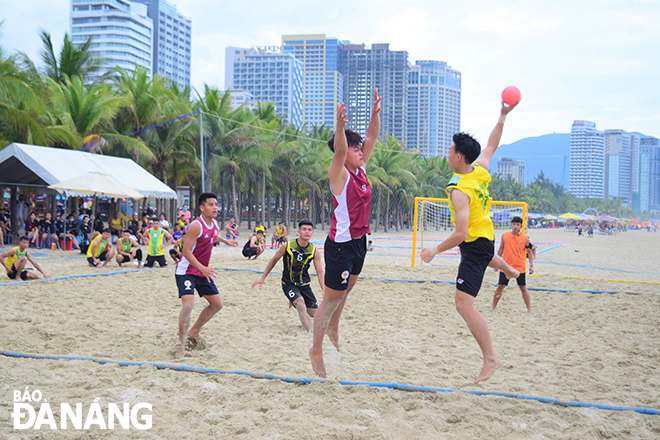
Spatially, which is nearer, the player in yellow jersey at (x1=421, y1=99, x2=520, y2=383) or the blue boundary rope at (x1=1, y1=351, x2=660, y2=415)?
the blue boundary rope at (x1=1, y1=351, x2=660, y2=415)

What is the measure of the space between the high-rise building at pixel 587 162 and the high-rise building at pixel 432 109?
2299 inches

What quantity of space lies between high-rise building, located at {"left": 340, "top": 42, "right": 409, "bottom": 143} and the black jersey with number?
253 feet

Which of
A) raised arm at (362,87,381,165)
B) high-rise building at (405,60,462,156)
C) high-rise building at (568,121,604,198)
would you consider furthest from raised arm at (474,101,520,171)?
high-rise building at (568,121,604,198)

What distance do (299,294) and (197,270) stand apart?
1411 millimetres

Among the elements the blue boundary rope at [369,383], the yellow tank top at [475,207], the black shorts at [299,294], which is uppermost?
the yellow tank top at [475,207]

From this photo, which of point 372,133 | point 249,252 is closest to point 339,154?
point 372,133

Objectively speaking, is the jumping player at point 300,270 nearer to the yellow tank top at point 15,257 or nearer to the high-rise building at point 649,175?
the yellow tank top at point 15,257

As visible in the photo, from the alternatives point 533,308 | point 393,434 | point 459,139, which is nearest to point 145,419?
point 393,434

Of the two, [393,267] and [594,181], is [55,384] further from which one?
[594,181]

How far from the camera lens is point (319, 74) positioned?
5418 inches

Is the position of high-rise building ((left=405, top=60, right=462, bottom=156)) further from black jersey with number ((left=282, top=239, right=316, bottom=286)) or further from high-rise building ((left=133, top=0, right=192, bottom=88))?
black jersey with number ((left=282, top=239, right=316, bottom=286))

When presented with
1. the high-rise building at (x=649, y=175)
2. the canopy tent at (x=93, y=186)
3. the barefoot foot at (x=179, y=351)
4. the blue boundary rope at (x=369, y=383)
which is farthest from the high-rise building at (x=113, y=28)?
the blue boundary rope at (x=369, y=383)

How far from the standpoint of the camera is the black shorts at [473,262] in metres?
3.37

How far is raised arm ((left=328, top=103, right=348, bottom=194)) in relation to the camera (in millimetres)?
2941
